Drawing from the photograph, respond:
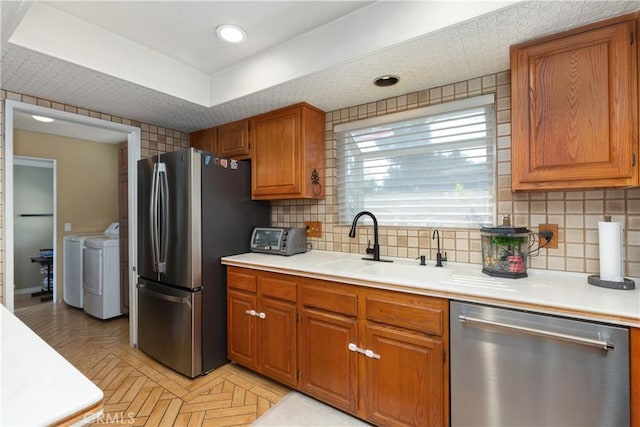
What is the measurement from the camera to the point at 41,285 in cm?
482

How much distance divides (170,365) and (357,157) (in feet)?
7.56

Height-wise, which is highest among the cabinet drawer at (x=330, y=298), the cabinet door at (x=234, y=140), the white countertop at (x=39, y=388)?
the cabinet door at (x=234, y=140)

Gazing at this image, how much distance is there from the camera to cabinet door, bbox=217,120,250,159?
2.75 m

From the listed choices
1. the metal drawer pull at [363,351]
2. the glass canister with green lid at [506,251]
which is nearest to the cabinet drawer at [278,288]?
the metal drawer pull at [363,351]

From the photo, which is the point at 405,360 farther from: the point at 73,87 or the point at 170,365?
the point at 73,87

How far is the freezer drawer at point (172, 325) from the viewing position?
7.27 ft

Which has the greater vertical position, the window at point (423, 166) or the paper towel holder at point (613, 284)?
the window at point (423, 166)

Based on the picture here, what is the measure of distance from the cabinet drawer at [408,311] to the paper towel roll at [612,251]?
2.67 feet

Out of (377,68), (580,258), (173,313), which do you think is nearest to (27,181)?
(173,313)

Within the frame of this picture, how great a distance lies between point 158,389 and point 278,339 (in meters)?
0.98

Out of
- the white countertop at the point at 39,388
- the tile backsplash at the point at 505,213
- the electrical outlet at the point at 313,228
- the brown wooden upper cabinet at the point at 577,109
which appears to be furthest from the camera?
the electrical outlet at the point at 313,228

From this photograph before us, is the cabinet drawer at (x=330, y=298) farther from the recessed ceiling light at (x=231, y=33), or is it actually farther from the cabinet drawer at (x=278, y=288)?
the recessed ceiling light at (x=231, y=33)

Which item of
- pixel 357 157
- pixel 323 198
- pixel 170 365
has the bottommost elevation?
pixel 170 365

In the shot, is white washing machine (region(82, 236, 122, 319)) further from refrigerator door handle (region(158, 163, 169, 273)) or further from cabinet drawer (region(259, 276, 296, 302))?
cabinet drawer (region(259, 276, 296, 302))
